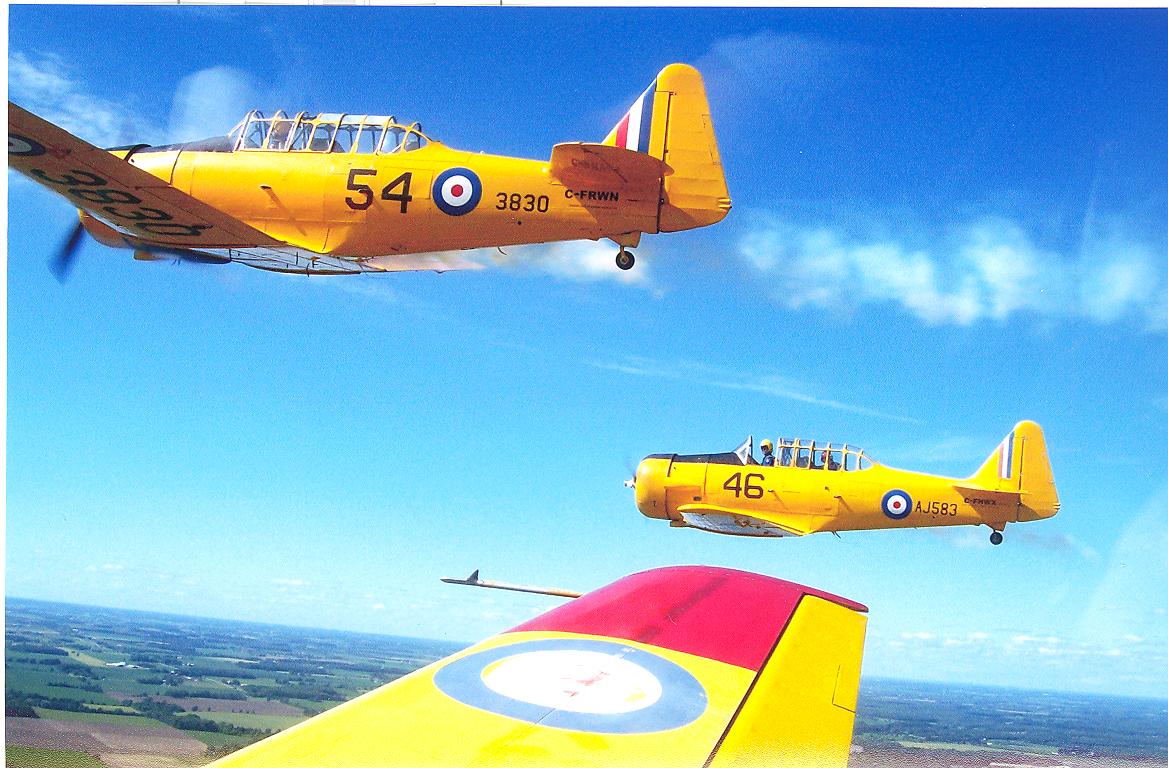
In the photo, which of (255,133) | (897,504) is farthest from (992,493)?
(255,133)

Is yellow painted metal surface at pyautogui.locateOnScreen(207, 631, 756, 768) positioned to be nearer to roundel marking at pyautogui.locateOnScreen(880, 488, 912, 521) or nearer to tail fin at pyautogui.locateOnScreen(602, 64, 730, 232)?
tail fin at pyautogui.locateOnScreen(602, 64, 730, 232)

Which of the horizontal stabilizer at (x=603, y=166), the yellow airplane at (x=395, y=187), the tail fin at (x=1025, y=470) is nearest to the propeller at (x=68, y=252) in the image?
the yellow airplane at (x=395, y=187)

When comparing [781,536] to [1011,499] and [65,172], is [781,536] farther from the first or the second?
[65,172]

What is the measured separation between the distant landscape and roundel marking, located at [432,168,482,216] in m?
2.46

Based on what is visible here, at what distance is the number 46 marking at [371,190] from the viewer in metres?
4.24

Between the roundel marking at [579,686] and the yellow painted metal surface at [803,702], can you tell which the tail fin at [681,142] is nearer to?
the yellow painted metal surface at [803,702]

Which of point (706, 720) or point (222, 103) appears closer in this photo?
point (706, 720)

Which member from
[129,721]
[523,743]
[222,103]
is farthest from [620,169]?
[129,721]

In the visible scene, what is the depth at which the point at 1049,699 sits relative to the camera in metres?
4.72

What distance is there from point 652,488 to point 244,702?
304 centimetres

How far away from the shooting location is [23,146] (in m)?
4.03

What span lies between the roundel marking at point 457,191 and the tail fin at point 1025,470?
3301 mm

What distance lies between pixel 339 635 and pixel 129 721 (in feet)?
4.26

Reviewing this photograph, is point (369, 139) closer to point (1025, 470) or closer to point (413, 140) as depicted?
point (413, 140)
